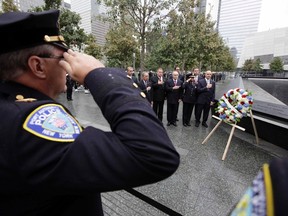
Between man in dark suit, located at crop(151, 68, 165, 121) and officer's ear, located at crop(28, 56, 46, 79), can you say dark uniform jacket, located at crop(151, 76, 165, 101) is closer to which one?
man in dark suit, located at crop(151, 68, 165, 121)

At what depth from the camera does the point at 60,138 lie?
2.25 feet

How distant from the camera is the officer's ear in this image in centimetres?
85

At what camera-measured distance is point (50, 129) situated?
69cm

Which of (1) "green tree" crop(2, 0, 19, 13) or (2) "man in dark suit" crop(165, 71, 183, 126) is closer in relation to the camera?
(2) "man in dark suit" crop(165, 71, 183, 126)

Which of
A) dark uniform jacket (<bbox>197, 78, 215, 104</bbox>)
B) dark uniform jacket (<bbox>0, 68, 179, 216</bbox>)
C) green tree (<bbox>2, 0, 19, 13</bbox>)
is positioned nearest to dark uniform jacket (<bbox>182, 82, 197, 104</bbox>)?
dark uniform jacket (<bbox>197, 78, 215, 104</bbox>)

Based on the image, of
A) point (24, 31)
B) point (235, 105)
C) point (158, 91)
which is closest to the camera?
point (24, 31)

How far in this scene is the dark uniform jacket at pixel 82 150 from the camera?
0.65 metres

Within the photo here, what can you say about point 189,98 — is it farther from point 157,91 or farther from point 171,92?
point 157,91

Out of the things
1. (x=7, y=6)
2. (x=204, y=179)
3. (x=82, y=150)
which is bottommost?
(x=204, y=179)

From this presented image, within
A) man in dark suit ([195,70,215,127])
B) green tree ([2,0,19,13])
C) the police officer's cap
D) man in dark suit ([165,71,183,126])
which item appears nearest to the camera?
the police officer's cap

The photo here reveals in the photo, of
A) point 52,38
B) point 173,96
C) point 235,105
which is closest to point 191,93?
point 173,96

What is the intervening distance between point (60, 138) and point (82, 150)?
96mm

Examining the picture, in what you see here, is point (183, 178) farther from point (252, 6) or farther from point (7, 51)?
point (252, 6)

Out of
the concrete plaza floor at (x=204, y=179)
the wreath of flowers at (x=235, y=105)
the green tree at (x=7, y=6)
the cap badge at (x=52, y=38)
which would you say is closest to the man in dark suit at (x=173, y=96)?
the concrete plaza floor at (x=204, y=179)
